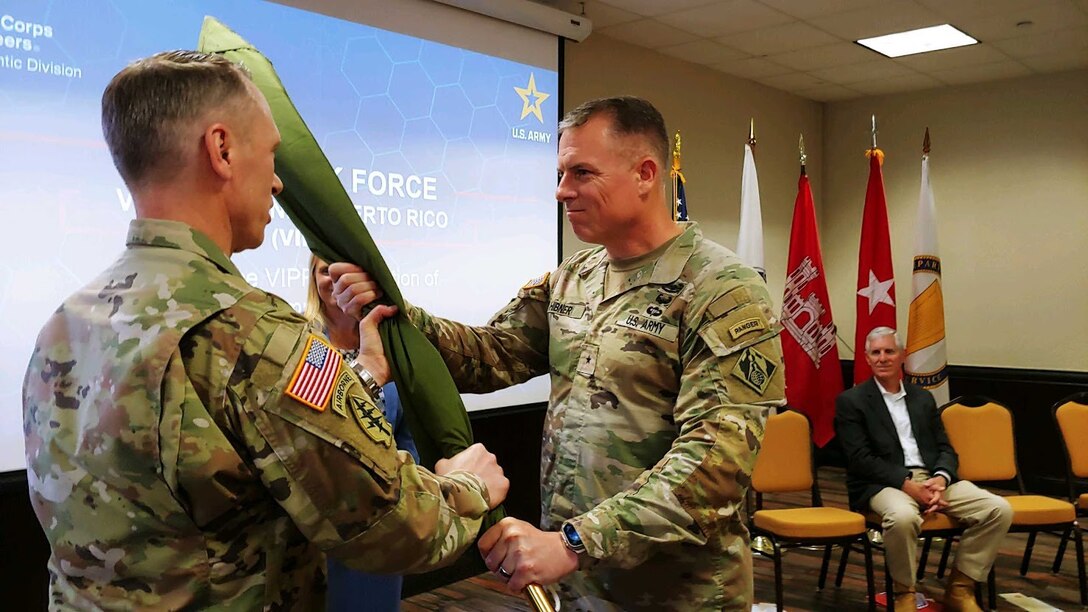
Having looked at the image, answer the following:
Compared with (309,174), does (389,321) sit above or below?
below

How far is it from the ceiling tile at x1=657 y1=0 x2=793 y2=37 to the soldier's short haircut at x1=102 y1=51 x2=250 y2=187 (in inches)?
173

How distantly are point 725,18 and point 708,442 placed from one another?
4313 mm

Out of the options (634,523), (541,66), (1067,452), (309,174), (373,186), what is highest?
(541,66)

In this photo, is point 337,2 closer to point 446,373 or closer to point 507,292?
point 507,292

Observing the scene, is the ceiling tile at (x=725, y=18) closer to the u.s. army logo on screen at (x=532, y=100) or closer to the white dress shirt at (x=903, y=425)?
the u.s. army logo on screen at (x=532, y=100)

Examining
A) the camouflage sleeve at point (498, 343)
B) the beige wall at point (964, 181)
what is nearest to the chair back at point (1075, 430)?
the beige wall at point (964, 181)

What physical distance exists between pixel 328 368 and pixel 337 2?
122 inches

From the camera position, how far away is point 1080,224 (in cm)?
660

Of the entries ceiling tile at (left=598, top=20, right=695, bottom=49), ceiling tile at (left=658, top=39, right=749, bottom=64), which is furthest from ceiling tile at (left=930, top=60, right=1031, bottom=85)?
ceiling tile at (left=598, top=20, right=695, bottom=49)

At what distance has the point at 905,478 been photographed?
4160 mm

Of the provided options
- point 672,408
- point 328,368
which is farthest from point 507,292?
point 328,368

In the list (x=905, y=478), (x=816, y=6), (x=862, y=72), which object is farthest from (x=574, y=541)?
(x=862, y=72)

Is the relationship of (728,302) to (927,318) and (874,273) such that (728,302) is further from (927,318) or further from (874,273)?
(874,273)

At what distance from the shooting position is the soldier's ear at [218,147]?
1030 millimetres
